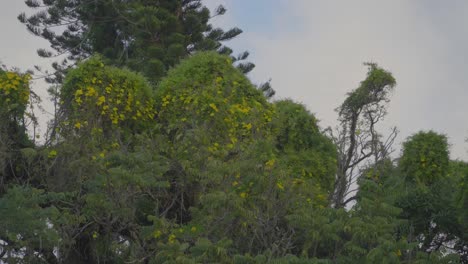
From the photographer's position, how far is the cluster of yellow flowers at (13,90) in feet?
35.0

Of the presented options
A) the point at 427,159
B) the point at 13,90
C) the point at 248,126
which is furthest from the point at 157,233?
the point at 427,159

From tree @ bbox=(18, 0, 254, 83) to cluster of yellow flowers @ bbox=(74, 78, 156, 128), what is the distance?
21.3 ft

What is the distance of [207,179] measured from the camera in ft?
31.0

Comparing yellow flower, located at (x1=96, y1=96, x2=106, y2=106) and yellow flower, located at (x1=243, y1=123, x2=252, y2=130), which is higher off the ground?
yellow flower, located at (x1=96, y1=96, x2=106, y2=106)

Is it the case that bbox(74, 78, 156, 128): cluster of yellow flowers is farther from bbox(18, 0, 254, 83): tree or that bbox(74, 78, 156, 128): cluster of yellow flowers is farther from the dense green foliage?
bbox(18, 0, 254, 83): tree

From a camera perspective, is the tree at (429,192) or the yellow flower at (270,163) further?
the tree at (429,192)

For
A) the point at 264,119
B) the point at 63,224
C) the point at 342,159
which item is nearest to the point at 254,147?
the point at 264,119

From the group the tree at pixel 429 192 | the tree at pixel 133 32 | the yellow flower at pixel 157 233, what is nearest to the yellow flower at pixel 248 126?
the yellow flower at pixel 157 233

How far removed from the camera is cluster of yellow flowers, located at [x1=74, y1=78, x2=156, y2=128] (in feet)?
36.3

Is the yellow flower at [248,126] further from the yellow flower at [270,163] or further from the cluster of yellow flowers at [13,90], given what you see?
the cluster of yellow flowers at [13,90]

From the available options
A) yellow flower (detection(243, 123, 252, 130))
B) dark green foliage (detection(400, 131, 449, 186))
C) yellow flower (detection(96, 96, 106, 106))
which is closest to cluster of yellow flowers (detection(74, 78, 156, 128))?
yellow flower (detection(96, 96, 106, 106))

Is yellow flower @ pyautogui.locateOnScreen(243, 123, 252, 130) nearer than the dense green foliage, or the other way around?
the dense green foliage

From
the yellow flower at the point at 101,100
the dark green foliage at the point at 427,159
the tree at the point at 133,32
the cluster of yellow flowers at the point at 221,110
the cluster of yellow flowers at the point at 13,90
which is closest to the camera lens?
the cluster of yellow flowers at the point at 13,90

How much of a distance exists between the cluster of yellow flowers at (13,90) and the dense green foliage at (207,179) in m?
0.02
